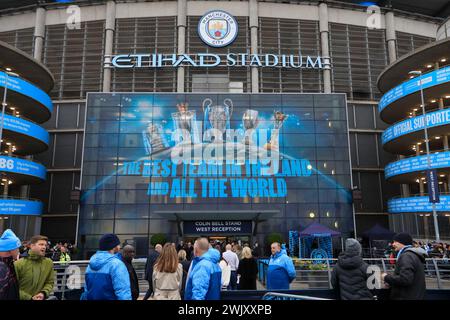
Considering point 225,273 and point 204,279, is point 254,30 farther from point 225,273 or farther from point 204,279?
point 204,279

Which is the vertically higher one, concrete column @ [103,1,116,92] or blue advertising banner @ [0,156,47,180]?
concrete column @ [103,1,116,92]

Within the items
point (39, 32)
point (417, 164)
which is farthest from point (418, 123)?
point (39, 32)

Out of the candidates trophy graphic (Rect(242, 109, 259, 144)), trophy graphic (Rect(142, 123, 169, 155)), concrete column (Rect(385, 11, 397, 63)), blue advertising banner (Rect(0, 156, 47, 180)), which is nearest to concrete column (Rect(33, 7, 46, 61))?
blue advertising banner (Rect(0, 156, 47, 180))

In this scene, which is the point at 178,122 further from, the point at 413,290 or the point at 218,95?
the point at 413,290

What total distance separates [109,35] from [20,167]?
61.3ft

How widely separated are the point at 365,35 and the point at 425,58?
1253 cm

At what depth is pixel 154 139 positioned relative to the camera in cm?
3259

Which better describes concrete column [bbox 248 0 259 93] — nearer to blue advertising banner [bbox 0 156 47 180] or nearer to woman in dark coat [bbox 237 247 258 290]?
blue advertising banner [bbox 0 156 47 180]

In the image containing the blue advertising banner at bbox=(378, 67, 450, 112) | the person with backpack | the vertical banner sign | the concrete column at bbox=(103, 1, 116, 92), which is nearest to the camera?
the person with backpack

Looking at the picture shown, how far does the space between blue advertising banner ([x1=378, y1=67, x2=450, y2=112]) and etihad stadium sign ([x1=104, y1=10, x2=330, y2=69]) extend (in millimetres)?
9898

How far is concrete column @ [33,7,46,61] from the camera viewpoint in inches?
1639

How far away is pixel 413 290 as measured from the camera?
198 inches

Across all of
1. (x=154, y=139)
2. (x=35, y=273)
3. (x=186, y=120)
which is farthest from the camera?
(x=186, y=120)

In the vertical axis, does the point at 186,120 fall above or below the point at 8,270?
above
